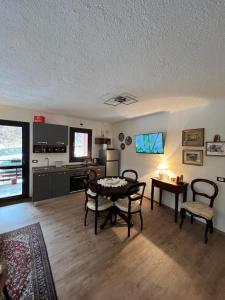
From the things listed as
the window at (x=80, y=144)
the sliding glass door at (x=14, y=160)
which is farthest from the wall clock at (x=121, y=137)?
the sliding glass door at (x=14, y=160)

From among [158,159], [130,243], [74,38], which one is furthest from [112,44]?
[158,159]

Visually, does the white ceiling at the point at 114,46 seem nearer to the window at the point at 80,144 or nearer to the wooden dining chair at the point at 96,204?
the wooden dining chair at the point at 96,204

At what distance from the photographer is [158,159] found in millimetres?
4059

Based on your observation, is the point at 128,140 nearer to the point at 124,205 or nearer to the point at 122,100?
the point at 122,100

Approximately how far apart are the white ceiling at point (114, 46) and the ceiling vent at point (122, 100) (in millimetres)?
250

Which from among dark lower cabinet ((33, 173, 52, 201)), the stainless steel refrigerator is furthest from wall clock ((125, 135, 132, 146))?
dark lower cabinet ((33, 173, 52, 201))

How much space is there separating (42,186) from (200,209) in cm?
360

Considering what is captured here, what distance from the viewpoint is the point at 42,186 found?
3.73 meters

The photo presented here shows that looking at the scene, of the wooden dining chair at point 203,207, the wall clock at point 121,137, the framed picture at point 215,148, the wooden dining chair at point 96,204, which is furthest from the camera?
the wall clock at point 121,137

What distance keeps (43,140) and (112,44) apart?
3341 mm

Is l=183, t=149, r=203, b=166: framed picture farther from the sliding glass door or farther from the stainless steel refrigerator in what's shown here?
the sliding glass door

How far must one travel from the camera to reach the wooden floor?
162 cm

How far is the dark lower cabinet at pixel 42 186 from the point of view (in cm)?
363

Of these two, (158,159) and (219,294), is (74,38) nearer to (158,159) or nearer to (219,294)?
(219,294)
